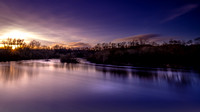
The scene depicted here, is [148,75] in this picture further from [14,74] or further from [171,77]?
[14,74]

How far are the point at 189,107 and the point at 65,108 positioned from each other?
5.13 m

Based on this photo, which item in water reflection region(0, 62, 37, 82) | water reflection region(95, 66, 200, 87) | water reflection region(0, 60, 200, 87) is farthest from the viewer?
water reflection region(0, 62, 37, 82)

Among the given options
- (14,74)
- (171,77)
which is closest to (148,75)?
(171,77)

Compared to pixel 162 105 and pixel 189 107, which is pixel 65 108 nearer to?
pixel 162 105

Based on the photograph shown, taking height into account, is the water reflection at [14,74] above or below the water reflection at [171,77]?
above

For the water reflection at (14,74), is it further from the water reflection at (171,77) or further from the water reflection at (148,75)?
the water reflection at (171,77)

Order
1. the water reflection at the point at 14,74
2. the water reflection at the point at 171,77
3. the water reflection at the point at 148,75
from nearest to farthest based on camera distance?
the water reflection at the point at 171,77 < the water reflection at the point at 148,75 < the water reflection at the point at 14,74

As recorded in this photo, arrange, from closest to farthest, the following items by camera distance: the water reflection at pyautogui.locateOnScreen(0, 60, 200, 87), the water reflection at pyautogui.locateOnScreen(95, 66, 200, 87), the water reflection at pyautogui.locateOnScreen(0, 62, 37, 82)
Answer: the water reflection at pyautogui.locateOnScreen(95, 66, 200, 87) < the water reflection at pyautogui.locateOnScreen(0, 60, 200, 87) < the water reflection at pyautogui.locateOnScreen(0, 62, 37, 82)

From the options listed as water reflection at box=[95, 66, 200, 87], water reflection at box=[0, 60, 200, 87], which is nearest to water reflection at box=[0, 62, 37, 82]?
water reflection at box=[0, 60, 200, 87]

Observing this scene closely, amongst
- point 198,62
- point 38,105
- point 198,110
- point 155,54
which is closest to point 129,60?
point 155,54

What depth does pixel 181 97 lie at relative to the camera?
20.3ft

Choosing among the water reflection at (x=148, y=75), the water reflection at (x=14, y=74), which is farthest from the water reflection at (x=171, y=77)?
the water reflection at (x=14, y=74)

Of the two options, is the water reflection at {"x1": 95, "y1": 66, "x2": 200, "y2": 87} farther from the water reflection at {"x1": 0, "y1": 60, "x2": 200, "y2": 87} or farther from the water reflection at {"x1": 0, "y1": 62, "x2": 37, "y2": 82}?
the water reflection at {"x1": 0, "y1": 62, "x2": 37, "y2": 82}

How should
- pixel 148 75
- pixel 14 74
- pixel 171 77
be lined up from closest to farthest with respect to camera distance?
pixel 171 77, pixel 148 75, pixel 14 74
